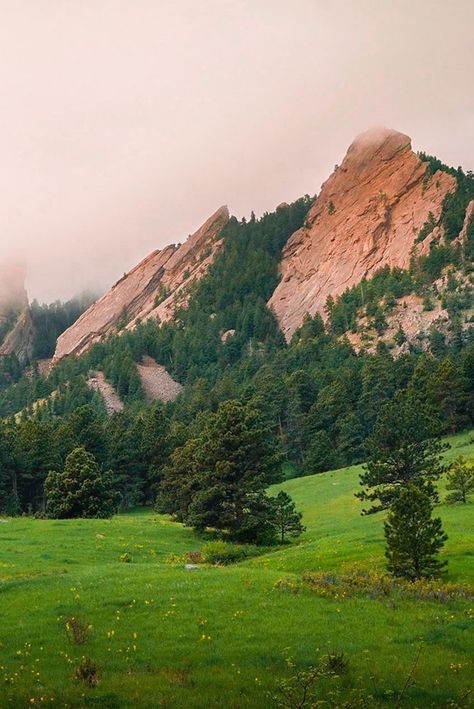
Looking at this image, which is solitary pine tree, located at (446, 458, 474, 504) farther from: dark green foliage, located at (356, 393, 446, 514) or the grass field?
the grass field

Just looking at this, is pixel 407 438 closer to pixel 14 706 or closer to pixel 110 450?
pixel 14 706

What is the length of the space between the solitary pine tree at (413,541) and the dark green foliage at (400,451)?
17.1 m

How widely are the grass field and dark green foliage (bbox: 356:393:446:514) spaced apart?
1087 centimetres

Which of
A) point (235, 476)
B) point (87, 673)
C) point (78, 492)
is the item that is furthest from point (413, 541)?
point (78, 492)

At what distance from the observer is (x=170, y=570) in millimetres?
31906

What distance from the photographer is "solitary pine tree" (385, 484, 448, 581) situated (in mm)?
26719

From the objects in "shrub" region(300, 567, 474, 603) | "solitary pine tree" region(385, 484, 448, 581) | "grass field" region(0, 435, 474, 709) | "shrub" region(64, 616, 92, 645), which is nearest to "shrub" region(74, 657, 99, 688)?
"grass field" region(0, 435, 474, 709)

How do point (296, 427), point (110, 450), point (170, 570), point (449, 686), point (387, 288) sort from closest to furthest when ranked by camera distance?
point (449, 686) < point (170, 570) < point (110, 450) < point (296, 427) < point (387, 288)

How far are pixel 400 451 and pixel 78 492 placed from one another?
33.2m

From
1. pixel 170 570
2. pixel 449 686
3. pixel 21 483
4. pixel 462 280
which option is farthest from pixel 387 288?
pixel 449 686

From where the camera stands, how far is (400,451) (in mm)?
46844

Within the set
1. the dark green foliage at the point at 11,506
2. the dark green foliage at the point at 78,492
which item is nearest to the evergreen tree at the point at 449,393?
the dark green foliage at the point at 78,492

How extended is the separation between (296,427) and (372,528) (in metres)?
71.6

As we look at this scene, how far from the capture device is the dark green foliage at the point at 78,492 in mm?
62719
